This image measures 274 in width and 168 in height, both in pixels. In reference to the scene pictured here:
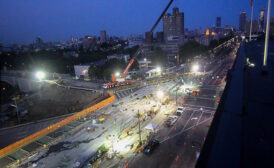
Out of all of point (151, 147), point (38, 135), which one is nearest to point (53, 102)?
point (38, 135)

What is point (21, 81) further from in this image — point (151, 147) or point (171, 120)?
point (151, 147)

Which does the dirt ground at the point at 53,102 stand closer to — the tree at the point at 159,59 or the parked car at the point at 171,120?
the parked car at the point at 171,120

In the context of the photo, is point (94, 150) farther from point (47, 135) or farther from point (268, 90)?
point (268, 90)

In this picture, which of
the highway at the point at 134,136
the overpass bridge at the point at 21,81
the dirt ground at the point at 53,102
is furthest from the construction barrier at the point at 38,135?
the overpass bridge at the point at 21,81

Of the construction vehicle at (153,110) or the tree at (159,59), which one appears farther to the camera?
the tree at (159,59)

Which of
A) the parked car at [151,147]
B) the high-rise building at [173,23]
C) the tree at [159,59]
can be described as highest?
the high-rise building at [173,23]

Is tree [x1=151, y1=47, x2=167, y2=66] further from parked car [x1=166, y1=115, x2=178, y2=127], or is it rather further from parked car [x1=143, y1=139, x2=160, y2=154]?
parked car [x1=143, y1=139, x2=160, y2=154]

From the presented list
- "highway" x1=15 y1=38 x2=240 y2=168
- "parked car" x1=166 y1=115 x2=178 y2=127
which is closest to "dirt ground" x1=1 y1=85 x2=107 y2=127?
"highway" x1=15 y1=38 x2=240 y2=168

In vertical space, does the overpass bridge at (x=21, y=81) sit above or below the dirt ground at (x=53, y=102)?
above
